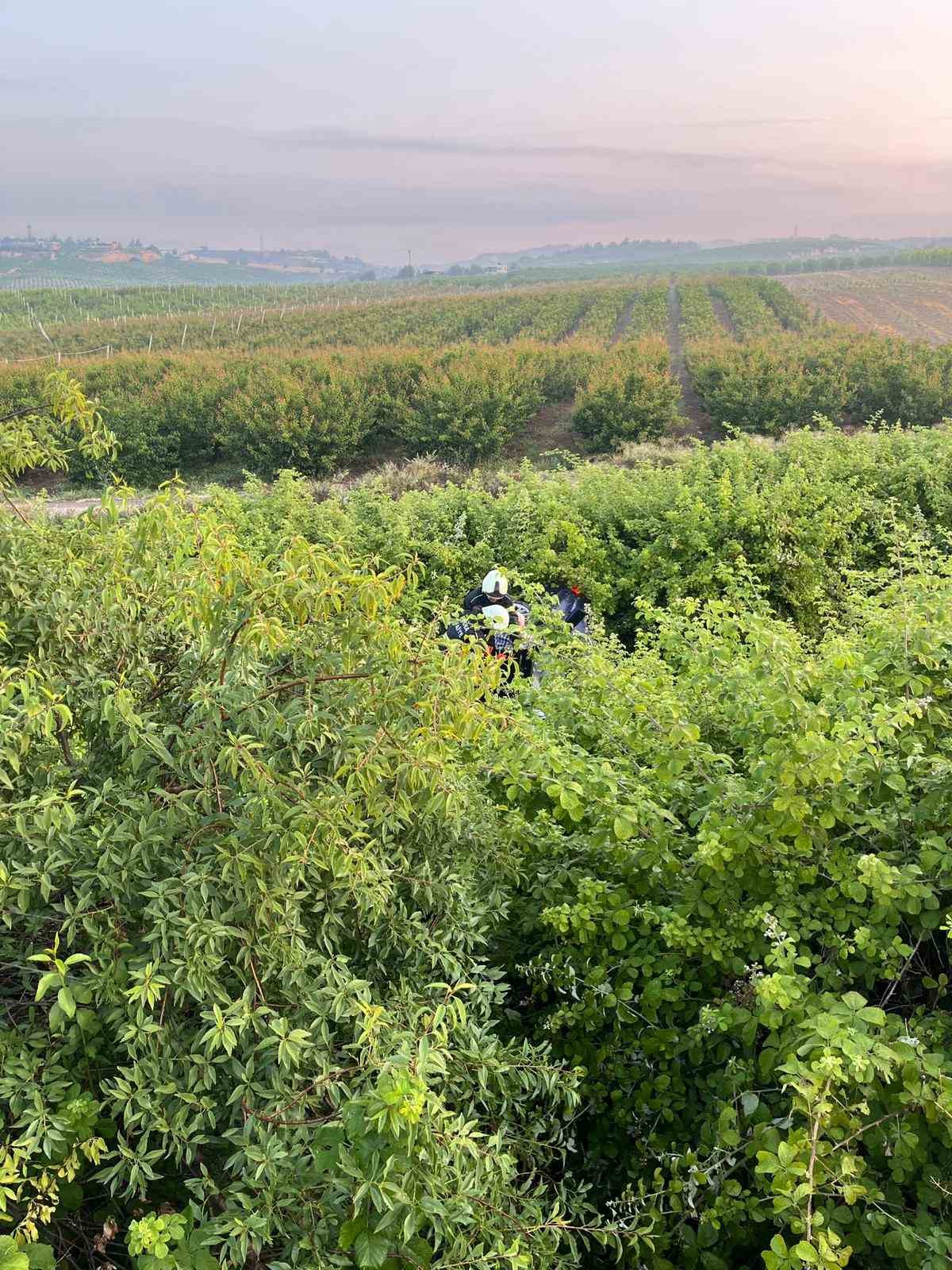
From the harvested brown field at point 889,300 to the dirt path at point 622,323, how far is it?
10.4 metres

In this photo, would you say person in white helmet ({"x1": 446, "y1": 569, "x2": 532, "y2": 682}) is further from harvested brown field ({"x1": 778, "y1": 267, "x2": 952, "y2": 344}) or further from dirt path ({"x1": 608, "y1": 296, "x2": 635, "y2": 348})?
dirt path ({"x1": 608, "y1": 296, "x2": 635, "y2": 348})

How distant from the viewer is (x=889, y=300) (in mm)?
49594

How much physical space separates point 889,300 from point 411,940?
5781 centimetres

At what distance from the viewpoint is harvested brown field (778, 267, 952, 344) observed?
3912 cm

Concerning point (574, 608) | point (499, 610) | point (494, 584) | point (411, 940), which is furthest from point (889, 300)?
point (411, 940)

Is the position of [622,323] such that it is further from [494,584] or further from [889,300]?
[494,584]

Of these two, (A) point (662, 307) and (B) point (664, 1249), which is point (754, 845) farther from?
(A) point (662, 307)

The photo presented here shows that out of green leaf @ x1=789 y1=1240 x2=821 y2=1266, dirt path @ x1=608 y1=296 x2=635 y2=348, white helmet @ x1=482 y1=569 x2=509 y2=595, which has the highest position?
dirt path @ x1=608 y1=296 x2=635 y2=348

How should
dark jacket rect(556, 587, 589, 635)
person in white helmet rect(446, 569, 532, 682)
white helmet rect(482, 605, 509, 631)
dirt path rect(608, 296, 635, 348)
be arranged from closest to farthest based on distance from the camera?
white helmet rect(482, 605, 509, 631)
person in white helmet rect(446, 569, 532, 682)
dark jacket rect(556, 587, 589, 635)
dirt path rect(608, 296, 635, 348)

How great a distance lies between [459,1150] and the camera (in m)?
1.90

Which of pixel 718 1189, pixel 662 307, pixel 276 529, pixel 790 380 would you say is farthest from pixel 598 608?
pixel 662 307

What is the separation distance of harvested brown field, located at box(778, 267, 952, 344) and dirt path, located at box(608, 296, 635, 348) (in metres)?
10.4

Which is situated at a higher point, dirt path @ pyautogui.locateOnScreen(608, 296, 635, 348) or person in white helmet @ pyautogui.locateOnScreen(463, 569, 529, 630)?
dirt path @ pyautogui.locateOnScreen(608, 296, 635, 348)

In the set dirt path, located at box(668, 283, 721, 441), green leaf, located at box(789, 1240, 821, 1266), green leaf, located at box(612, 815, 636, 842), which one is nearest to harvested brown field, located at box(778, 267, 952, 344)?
dirt path, located at box(668, 283, 721, 441)
